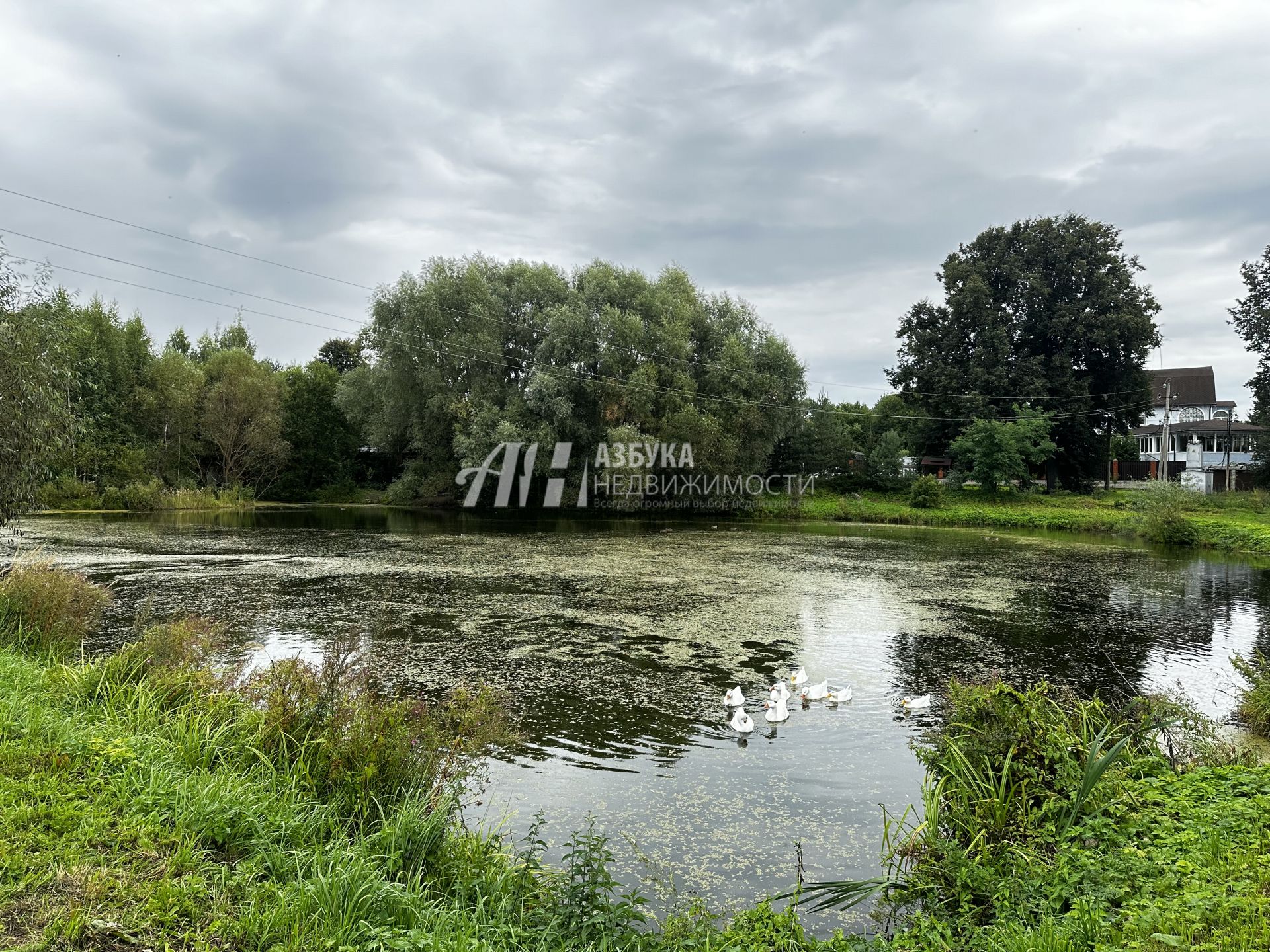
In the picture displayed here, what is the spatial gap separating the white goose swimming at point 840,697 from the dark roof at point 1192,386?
5279cm

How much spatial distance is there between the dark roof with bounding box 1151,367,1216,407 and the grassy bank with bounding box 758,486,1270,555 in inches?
815

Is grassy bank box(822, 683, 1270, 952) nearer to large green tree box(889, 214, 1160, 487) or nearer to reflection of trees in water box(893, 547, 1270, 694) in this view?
reflection of trees in water box(893, 547, 1270, 694)

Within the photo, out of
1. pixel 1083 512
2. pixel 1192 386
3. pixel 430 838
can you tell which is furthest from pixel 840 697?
pixel 1192 386

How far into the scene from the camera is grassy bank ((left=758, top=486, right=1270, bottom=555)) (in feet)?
76.0

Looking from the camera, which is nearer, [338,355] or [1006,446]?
[1006,446]

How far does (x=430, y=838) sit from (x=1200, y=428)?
179ft

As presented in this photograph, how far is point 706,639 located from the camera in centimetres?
991

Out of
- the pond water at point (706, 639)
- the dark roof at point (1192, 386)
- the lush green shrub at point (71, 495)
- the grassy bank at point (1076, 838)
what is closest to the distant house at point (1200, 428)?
the dark roof at point (1192, 386)

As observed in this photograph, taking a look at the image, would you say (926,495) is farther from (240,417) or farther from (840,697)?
(240,417)

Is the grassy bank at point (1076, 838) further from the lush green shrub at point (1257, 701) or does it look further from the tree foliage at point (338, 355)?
the tree foliage at point (338, 355)

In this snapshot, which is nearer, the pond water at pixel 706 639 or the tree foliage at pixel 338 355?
the pond water at pixel 706 639

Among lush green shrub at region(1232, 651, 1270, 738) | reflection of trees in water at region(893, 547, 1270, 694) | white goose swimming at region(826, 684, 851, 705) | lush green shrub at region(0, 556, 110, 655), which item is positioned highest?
lush green shrub at region(0, 556, 110, 655)

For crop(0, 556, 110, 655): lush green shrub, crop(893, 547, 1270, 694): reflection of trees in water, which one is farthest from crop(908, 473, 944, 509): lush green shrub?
crop(0, 556, 110, 655): lush green shrub

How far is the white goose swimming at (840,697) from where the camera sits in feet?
24.3
